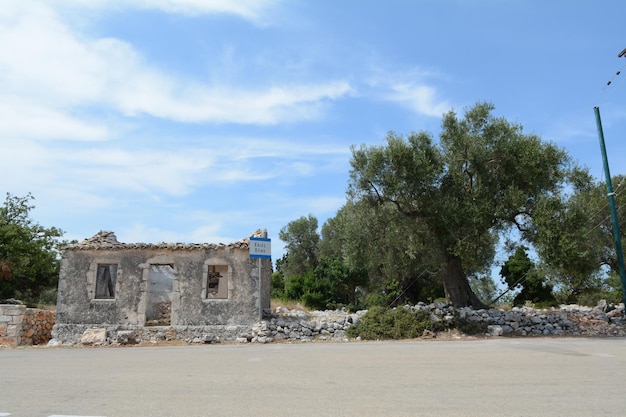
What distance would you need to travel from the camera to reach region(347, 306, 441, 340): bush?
56.2ft

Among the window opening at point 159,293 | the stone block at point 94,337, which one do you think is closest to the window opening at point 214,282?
the window opening at point 159,293

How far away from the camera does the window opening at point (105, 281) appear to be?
2006 cm

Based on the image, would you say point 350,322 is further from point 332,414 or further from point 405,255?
point 332,414

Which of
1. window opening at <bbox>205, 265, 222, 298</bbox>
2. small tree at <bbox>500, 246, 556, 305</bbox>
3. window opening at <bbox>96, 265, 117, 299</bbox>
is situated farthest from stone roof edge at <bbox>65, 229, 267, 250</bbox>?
small tree at <bbox>500, 246, 556, 305</bbox>

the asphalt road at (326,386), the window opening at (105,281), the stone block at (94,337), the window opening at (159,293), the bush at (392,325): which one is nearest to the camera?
the asphalt road at (326,386)

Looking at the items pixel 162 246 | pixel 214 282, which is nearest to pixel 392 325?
pixel 162 246

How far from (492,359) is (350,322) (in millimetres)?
9375

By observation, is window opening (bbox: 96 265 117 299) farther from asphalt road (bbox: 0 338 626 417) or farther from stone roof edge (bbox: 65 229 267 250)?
asphalt road (bbox: 0 338 626 417)

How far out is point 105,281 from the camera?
2102 centimetres

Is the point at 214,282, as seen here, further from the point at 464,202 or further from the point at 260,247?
the point at 464,202

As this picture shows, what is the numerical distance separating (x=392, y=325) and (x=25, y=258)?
2326 centimetres

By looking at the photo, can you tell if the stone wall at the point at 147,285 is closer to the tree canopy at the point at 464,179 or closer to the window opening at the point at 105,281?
the window opening at the point at 105,281

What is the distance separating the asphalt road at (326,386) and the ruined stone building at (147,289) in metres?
7.90

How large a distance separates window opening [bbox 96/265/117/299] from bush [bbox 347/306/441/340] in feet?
35.1
